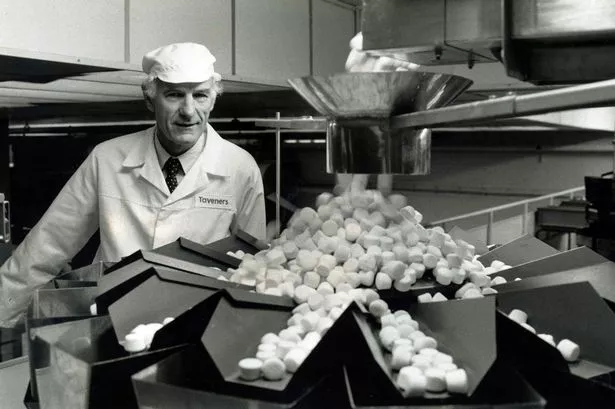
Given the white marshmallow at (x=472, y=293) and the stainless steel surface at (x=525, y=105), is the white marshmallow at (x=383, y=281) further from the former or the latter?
the stainless steel surface at (x=525, y=105)

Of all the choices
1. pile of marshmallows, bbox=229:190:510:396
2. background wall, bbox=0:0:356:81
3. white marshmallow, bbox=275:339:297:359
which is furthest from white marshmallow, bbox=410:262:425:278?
background wall, bbox=0:0:356:81

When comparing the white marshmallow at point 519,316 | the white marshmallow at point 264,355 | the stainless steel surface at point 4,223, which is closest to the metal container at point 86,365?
the white marshmallow at point 264,355

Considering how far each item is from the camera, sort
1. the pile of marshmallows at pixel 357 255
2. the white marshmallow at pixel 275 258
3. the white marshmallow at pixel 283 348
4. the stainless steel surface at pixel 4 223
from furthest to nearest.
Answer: the stainless steel surface at pixel 4 223, the white marshmallow at pixel 275 258, the pile of marshmallows at pixel 357 255, the white marshmallow at pixel 283 348

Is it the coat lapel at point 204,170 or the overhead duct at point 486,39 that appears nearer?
the overhead duct at point 486,39

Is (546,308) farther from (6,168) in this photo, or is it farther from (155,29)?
(6,168)

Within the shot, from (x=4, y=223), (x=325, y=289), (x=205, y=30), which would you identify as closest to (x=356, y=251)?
(x=325, y=289)

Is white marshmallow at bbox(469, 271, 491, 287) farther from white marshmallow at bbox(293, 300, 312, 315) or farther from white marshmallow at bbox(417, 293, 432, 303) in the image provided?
white marshmallow at bbox(293, 300, 312, 315)

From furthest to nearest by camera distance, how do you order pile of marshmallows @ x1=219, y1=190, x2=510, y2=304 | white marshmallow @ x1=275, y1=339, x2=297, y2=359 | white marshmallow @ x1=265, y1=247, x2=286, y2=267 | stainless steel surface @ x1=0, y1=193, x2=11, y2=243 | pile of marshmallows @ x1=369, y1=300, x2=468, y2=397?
stainless steel surface @ x1=0, y1=193, x2=11, y2=243 < white marshmallow @ x1=265, y1=247, x2=286, y2=267 < pile of marshmallows @ x1=219, y1=190, x2=510, y2=304 < white marshmallow @ x1=275, y1=339, x2=297, y2=359 < pile of marshmallows @ x1=369, y1=300, x2=468, y2=397

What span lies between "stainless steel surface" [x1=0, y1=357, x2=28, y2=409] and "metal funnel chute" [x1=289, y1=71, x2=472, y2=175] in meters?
1.66

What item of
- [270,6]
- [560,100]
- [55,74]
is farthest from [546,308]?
[270,6]

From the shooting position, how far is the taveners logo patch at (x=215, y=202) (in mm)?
2340

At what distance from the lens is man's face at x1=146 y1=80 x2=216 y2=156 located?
2.26 meters

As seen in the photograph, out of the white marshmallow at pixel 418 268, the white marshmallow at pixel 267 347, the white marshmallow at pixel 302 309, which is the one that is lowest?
the white marshmallow at pixel 267 347

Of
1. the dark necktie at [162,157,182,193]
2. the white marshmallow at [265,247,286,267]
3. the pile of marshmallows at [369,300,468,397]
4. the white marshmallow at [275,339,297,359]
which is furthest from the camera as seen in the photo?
the dark necktie at [162,157,182,193]
